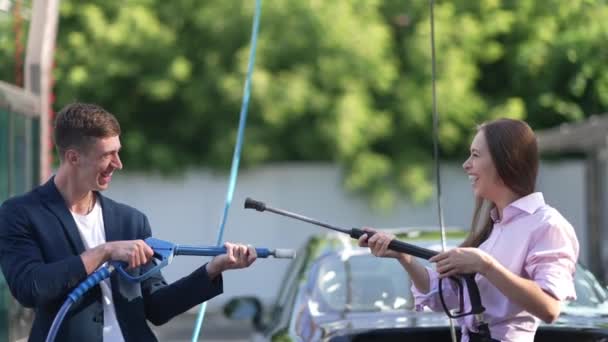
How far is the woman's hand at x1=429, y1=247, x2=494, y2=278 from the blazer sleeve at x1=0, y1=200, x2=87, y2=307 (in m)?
1.06

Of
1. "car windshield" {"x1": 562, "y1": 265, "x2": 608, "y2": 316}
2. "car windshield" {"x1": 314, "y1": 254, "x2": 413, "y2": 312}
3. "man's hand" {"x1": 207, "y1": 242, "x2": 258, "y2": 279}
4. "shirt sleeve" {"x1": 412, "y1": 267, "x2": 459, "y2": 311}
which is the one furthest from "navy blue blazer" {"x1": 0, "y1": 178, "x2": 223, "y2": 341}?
"car windshield" {"x1": 562, "y1": 265, "x2": 608, "y2": 316}

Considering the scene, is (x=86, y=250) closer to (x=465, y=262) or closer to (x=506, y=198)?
(x=465, y=262)

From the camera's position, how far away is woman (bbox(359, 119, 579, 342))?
3334 mm

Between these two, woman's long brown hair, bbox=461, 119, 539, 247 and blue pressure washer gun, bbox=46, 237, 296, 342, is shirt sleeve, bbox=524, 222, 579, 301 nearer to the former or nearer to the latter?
woman's long brown hair, bbox=461, 119, 539, 247

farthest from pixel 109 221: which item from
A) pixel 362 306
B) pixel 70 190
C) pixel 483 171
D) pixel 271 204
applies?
pixel 271 204

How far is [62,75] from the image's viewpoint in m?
16.9

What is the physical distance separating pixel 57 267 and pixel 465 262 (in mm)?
1195

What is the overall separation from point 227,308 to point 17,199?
315cm

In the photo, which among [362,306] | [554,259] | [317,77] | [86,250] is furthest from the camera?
[317,77]

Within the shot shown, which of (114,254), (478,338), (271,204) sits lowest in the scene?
(271,204)

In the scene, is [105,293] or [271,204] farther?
[271,204]

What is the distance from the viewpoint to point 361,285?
18.3ft

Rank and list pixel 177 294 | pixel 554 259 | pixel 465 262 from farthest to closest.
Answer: pixel 177 294
pixel 554 259
pixel 465 262

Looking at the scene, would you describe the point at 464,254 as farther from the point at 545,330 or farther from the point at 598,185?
the point at 598,185
